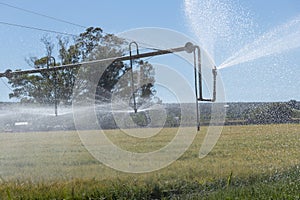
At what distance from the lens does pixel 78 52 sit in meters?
8.20

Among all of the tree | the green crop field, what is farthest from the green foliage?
the tree

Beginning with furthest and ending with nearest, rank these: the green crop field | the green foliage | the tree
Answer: the green foliage
the tree
the green crop field

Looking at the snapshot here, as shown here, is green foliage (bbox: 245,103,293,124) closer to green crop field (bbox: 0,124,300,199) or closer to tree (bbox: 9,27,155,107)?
green crop field (bbox: 0,124,300,199)

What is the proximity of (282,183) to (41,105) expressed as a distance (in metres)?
4.69

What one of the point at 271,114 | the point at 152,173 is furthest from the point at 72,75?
the point at 271,114

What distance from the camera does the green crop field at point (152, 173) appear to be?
5.13m

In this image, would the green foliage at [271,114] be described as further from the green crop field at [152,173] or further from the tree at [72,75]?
the tree at [72,75]

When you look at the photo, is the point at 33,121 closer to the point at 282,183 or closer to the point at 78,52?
the point at 78,52

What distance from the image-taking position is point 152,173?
238 inches

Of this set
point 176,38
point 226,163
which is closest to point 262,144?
point 226,163

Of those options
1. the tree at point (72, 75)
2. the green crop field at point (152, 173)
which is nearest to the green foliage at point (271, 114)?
the green crop field at point (152, 173)

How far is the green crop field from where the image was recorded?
5129 millimetres

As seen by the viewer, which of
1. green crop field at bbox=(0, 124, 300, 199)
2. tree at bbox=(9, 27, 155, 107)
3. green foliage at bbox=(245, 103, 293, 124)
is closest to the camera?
green crop field at bbox=(0, 124, 300, 199)

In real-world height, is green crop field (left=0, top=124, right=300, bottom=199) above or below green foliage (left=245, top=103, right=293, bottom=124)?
below
